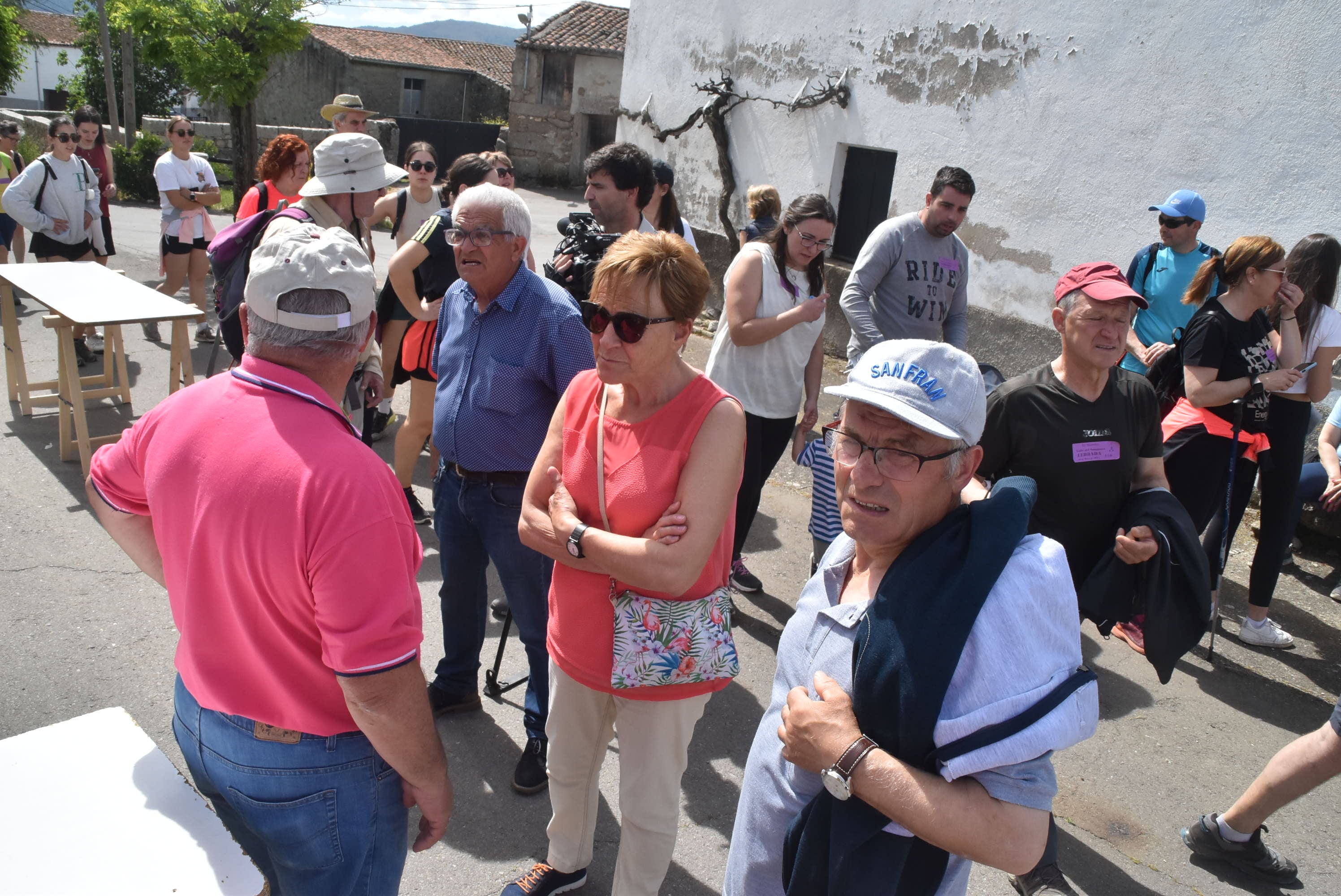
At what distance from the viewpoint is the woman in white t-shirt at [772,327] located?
13.6 ft

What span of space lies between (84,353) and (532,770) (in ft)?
19.9

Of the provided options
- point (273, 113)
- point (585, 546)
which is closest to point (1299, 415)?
point (585, 546)

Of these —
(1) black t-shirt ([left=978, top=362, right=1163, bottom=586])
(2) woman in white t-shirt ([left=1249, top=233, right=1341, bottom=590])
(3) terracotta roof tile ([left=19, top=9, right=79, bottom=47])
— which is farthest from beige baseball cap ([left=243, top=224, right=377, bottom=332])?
(3) terracotta roof tile ([left=19, top=9, right=79, bottom=47])

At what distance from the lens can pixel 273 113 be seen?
39.8m

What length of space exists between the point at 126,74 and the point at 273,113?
1928cm

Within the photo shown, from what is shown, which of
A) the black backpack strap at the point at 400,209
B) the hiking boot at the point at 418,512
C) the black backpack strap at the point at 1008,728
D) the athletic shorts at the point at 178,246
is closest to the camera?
the black backpack strap at the point at 1008,728

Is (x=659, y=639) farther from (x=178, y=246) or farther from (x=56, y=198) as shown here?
(x=178, y=246)

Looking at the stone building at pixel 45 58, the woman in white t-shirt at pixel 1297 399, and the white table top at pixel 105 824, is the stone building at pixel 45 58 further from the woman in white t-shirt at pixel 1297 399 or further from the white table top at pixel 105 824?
the white table top at pixel 105 824

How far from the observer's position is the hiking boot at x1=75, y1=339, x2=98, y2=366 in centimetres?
723

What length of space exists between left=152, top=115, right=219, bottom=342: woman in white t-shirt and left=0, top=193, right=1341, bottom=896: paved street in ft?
9.57

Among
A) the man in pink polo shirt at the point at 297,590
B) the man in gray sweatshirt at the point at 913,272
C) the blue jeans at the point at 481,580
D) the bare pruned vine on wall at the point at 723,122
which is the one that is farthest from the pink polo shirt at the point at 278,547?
the bare pruned vine on wall at the point at 723,122

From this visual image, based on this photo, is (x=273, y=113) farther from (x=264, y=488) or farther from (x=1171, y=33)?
(x=264, y=488)

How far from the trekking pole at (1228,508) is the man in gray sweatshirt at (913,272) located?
4.17ft

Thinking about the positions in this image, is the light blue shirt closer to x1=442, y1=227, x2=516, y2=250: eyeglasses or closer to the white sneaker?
x1=442, y1=227, x2=516, y2=250: eyeglasses
